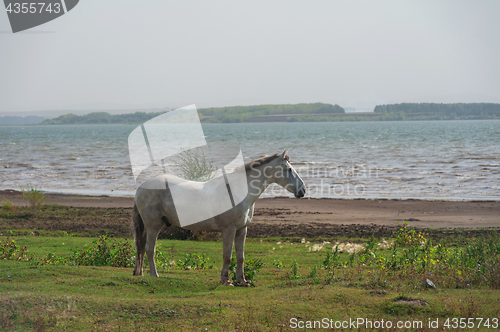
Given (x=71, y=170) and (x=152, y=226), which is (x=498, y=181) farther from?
(x=71, y=170)

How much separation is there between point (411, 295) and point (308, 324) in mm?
2231

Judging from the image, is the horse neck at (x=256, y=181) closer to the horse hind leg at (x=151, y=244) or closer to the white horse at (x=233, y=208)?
the white horse at (x=233, y=208)

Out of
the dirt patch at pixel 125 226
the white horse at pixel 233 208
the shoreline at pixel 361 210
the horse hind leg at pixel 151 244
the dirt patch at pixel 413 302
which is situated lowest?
the shoreline at pixel 361 210

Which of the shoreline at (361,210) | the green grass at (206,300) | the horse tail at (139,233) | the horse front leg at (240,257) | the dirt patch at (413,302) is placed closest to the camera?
the green grass at (206,300)

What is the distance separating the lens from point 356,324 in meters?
6.52

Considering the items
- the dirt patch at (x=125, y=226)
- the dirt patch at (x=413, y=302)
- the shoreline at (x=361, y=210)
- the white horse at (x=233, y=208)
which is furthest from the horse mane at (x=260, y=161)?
the shoreline at (x=361, y=210)

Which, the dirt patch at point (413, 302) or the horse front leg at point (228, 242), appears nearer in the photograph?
the dirt patch at point (413, 302)

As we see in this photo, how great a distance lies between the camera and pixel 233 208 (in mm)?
8703

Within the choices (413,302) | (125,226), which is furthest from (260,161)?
(125,226)

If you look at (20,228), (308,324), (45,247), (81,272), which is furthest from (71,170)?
(308,324)

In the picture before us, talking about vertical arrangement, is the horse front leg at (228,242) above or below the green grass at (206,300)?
above

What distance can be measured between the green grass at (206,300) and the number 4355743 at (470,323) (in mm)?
160

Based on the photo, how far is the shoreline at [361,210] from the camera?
20391mm

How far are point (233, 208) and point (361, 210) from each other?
1643 centimetres
